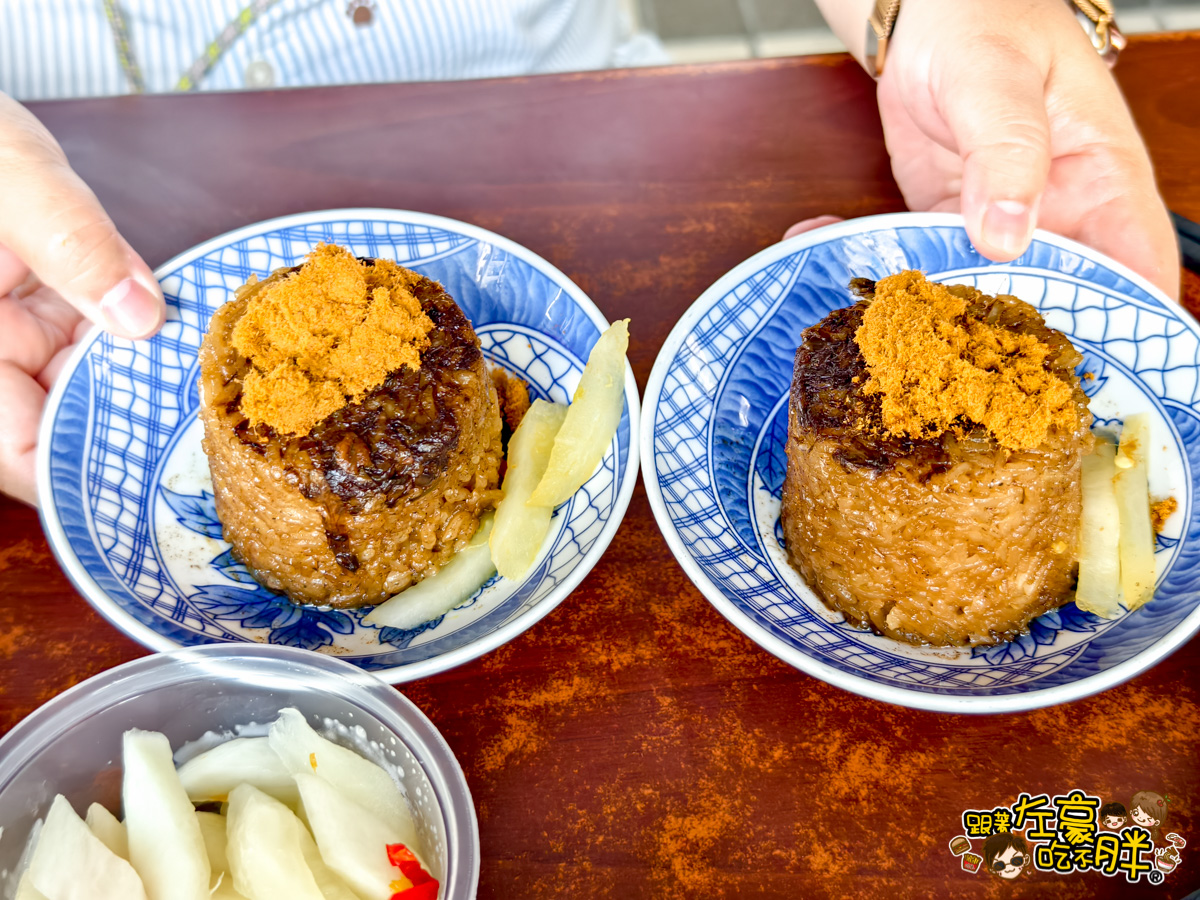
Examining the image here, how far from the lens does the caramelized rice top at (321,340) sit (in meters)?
1.47

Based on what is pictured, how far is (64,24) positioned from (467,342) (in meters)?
1.91

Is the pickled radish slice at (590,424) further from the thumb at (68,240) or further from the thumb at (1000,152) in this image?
the thumb at (68,240)

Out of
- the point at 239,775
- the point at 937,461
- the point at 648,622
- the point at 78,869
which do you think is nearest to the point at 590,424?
the point at 648,622

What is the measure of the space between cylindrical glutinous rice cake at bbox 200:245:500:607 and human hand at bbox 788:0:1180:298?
42.2 inches

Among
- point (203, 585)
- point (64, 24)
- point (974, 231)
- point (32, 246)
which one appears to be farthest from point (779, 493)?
point (64, 24)

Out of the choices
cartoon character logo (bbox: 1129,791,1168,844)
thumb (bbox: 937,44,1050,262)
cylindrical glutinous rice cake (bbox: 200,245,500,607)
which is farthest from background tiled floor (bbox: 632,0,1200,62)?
cartoon character logo (bbox: 1129,791,1168,844)

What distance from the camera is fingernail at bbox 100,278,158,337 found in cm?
171

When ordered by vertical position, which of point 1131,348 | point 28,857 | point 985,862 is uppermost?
point 1131,348

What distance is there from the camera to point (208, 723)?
1.45m

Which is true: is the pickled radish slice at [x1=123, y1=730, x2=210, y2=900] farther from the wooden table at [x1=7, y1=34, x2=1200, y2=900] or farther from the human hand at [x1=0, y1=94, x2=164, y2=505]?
the human hand at [x1=0, y1=94, x2=164, y2=505]

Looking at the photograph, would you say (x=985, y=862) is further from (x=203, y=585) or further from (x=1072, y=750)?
(x=203, y=585)

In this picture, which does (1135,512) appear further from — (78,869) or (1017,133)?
(78,869)

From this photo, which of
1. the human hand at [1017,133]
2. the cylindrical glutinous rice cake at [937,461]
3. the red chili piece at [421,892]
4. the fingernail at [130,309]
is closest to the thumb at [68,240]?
the fingernail at [130,309]

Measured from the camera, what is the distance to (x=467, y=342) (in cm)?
163
